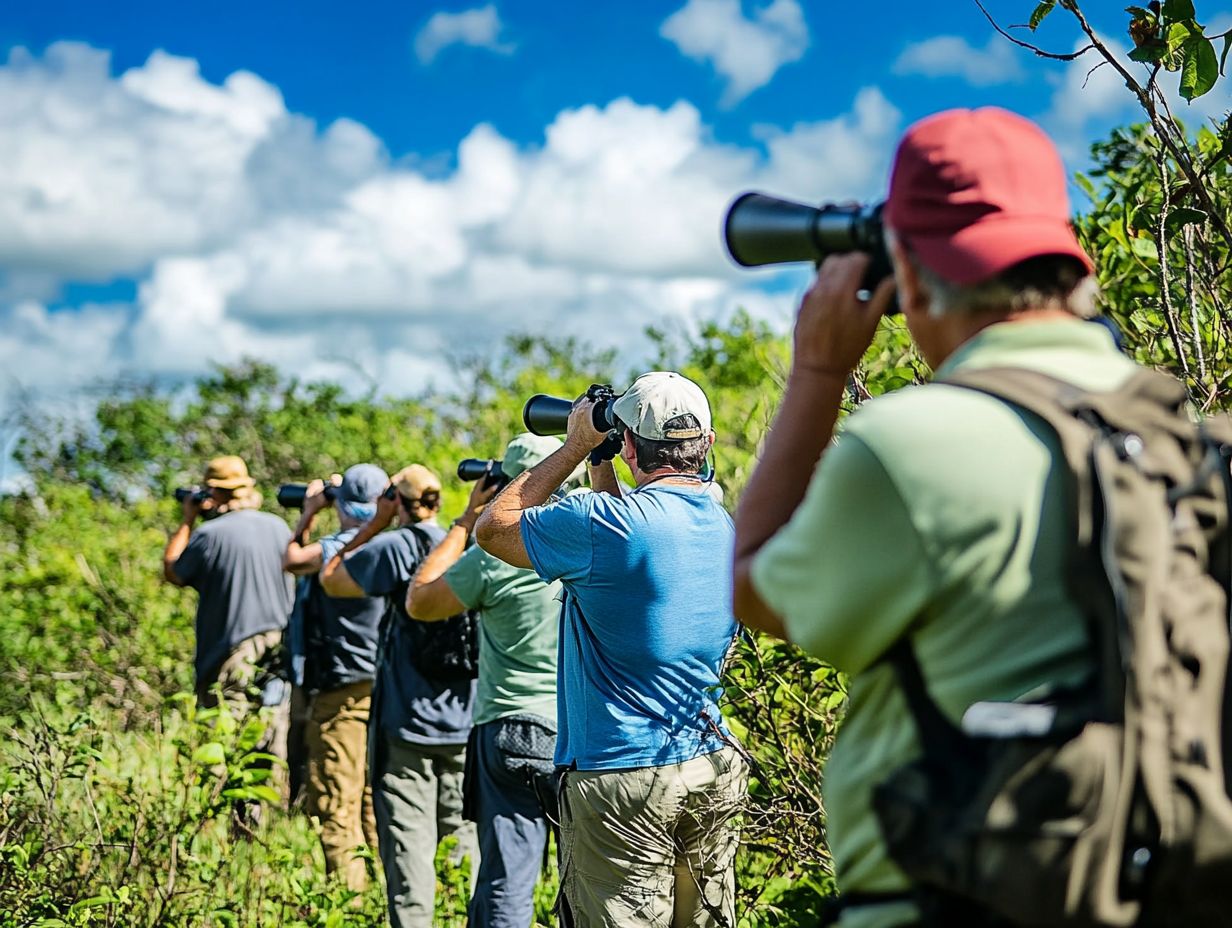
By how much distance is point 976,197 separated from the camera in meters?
1.53

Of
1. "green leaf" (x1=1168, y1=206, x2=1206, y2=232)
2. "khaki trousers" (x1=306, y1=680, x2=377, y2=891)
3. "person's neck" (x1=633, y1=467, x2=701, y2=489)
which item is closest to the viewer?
"green leaf" (x1=1168, y1=206, x2=1206, y2=232)

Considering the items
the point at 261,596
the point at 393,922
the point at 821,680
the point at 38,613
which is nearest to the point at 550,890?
the point at 393,922

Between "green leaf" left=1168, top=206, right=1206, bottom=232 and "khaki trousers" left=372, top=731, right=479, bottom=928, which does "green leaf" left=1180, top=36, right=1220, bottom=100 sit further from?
"khaki trousers" left=372, top=731, right=479, bottom=928

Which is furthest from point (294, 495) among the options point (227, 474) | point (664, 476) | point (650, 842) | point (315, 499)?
point (650, 842)

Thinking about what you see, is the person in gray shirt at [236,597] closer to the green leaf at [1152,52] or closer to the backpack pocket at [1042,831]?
the green leaf at [1152,52]

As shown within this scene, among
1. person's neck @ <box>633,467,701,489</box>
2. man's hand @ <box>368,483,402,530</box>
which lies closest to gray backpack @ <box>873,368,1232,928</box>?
person's neck @ <box>633,467,701,489</box>

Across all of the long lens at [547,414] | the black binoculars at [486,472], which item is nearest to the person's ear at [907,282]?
the long lens at [547,414]

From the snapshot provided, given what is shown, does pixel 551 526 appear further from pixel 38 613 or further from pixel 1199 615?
pixel 38 613

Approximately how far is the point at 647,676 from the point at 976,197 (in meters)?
2.04

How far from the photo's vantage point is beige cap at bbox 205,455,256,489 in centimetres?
723

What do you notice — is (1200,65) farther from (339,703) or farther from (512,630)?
(339,703)

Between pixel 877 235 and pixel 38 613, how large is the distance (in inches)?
357

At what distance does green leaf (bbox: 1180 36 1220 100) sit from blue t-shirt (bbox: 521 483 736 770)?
144 centimetres

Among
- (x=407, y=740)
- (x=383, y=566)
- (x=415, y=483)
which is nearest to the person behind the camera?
(x=407, y=740)
